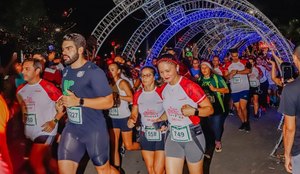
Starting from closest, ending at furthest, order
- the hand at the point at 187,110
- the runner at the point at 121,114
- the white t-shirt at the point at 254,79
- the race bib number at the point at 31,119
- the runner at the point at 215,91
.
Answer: the hand at the point at 187,110 < the race bib number at the point at 31,119 < the runner at the point at 121,114 < the runner at the point at 215,91 < the white t-shirt at the point at 254,79

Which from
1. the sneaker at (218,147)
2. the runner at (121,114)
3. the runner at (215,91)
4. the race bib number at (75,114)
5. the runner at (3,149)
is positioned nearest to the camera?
the runner at (3,149)

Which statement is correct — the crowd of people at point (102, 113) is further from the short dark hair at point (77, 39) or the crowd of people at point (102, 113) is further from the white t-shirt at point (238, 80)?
the white t-shirt at point (238, 80)

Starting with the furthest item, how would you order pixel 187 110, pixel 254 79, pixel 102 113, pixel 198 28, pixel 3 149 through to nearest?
pixel 198 28, pixel 254 79, pixel 102 113, pixel 187 110, pixel 3 149

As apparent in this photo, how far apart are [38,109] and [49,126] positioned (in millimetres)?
290

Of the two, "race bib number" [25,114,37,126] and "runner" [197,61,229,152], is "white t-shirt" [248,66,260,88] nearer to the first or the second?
"runner" [197,61,229,152]

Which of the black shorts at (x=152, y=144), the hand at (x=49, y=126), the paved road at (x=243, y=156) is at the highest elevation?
the hand at (x=49, y=126)

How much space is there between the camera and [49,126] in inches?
214

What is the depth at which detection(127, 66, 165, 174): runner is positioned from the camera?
211 inches

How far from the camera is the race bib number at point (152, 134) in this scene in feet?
17.6

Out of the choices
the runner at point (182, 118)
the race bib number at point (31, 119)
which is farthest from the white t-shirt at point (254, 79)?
the race bib number at point (31, 119)

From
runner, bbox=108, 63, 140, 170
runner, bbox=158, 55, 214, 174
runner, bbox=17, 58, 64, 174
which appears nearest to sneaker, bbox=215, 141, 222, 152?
runner, bbox=108, 63, 140, 170

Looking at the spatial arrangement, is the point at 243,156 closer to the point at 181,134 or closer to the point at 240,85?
the point at 240,85

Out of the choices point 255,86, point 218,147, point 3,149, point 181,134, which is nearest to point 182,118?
point 181,134

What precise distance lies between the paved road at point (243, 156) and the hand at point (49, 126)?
175 centimetres
